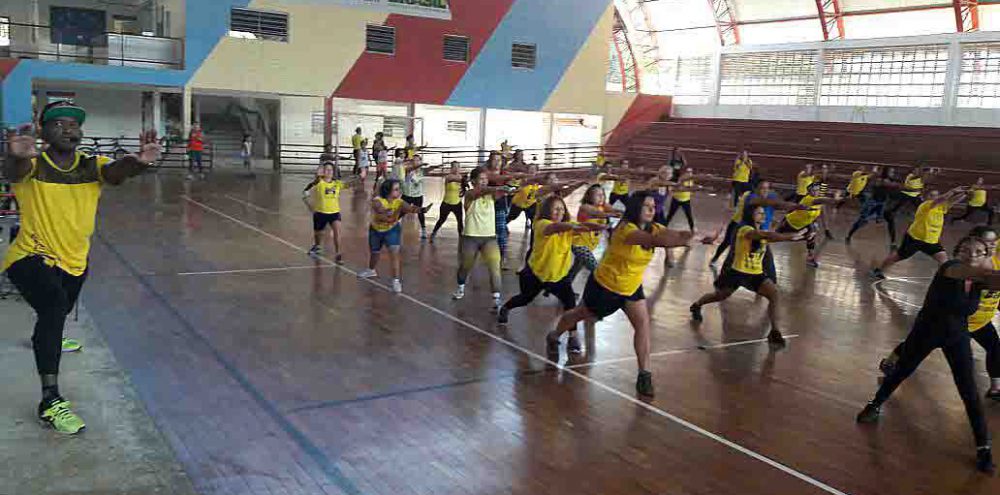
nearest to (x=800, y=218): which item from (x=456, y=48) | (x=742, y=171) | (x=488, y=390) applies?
(x=488, y=390)

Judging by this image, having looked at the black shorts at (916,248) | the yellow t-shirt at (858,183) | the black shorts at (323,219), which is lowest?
the black shorts at (323,219)

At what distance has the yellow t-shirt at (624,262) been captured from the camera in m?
6.31

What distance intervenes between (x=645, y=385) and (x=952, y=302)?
2.29m

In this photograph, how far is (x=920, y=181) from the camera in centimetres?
1902

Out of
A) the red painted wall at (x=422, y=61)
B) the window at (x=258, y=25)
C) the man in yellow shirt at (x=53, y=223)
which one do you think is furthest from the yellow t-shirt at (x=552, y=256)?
the red painted wall at (x=422, y=61)

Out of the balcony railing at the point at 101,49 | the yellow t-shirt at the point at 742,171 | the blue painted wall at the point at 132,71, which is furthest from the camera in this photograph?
the balcony railing at the point at 101,49

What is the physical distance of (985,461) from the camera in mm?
5336

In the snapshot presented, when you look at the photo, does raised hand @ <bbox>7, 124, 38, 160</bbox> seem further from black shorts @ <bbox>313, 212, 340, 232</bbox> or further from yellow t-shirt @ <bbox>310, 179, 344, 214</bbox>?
black shorts @ <bbox>313, 212, 340, 232</bbox>

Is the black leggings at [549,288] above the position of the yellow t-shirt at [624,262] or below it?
below

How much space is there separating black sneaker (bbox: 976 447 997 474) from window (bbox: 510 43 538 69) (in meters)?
29.0

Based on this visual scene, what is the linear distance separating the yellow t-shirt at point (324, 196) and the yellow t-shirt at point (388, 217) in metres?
2.04

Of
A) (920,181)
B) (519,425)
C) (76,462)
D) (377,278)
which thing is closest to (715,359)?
(519,425)

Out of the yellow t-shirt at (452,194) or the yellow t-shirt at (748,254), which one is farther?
the yellow t-shirt at (452,194)

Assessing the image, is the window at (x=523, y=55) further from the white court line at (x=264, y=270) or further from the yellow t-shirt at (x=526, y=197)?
the white court line at (x=264, y=270)
